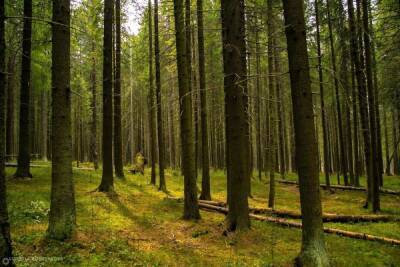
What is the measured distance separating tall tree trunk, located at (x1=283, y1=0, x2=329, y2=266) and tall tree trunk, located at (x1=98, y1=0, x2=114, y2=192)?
29.0 feet

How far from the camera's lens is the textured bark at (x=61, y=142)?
6.95m

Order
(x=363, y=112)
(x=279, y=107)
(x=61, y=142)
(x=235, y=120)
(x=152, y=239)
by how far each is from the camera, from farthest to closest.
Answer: (x=279, y=107) < (x=363, y=112) < (x=235, y=120) < (x=152, y=239) < (x=61, y=142)

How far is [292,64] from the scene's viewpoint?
6.17 meters

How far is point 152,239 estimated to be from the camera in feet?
27.0

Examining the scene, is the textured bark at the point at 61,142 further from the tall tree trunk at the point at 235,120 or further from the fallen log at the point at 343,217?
the fallen log at the point at 343,217

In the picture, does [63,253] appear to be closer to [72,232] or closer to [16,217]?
[72,232]

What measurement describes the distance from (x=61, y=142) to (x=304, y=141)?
5.35 meters

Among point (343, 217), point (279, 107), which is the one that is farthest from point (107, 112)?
point (279, 107)

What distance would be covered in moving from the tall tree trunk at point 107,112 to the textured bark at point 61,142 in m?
5.64

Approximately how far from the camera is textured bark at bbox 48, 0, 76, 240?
22.8 ft

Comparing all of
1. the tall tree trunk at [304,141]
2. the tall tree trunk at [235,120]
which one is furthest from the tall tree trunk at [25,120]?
the tall tree trunk at [304,141]

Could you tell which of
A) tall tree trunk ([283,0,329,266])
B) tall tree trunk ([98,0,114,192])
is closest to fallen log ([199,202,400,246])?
tall tree trunk ([283,0,329,266])

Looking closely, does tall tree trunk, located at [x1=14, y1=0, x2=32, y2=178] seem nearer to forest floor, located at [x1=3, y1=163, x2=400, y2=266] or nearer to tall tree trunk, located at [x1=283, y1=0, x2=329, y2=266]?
forest floor, located at [x1=3, y1=163, x2=400, y2=266]

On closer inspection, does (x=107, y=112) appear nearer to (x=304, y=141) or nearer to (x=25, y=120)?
(x=25, y=120)
